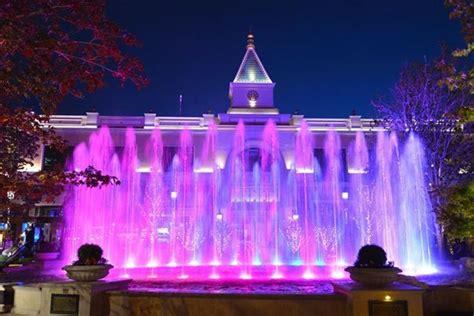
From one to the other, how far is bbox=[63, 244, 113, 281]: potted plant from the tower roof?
30.0 m

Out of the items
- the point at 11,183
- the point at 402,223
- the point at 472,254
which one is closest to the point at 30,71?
the point at 11,183

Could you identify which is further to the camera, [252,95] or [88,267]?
[252,95]

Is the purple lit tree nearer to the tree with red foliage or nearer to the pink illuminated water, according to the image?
the pink illuminated water

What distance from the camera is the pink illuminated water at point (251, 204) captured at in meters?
16.4

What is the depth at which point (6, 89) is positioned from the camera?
6199 millimetres

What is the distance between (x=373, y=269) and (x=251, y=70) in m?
32.0

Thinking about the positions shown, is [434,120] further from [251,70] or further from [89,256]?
[251,70]

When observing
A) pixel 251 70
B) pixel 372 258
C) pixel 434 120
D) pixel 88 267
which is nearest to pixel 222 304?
pixel 88 267

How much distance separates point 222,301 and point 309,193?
2383 centimetres

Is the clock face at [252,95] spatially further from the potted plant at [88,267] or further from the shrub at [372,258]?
the shrub at [372,258]

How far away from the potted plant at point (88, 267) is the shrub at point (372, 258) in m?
4.53

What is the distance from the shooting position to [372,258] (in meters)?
6.92

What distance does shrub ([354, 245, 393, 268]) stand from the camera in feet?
22.5

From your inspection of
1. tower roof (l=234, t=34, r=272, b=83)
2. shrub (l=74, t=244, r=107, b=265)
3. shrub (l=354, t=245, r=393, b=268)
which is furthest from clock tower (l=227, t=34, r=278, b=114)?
shrub (l=354, t=245, r=393, b=268)
